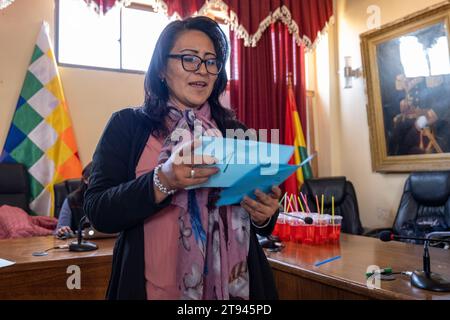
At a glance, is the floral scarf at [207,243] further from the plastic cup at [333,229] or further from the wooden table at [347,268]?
the plastic cup at [333,229]

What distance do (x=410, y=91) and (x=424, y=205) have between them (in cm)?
101

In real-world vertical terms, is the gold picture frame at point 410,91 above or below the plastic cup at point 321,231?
above

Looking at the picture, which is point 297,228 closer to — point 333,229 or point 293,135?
point 333,229

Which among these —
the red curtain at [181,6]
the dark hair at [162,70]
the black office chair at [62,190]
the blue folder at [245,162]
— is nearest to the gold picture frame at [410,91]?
the red curtain at [181,6]

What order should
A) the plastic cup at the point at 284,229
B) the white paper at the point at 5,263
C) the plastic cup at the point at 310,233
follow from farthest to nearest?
1. the plastic cup at the point at 284,229
2. the plastic cup at the point at 310,233
3. the white paper at the point at 5,263

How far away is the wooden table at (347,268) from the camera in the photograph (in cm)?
127

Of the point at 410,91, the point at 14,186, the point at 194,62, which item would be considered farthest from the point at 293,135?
the point at 194,62

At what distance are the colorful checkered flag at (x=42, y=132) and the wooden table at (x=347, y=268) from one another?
81.8 inches

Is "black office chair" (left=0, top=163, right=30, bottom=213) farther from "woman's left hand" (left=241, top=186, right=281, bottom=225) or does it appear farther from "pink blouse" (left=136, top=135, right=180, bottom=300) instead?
"woman's left hand" (left=241, top=186, right=281, bottom=225)

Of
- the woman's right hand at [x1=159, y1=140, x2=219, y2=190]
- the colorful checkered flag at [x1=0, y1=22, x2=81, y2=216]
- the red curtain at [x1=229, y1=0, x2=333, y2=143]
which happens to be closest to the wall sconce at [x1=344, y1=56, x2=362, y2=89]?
the red curtain at [x1=229, y1=0, x2=333, y2=143]

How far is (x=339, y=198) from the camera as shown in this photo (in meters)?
3.27

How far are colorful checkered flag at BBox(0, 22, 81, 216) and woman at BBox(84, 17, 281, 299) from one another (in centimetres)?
255

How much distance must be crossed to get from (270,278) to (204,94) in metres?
0.46
